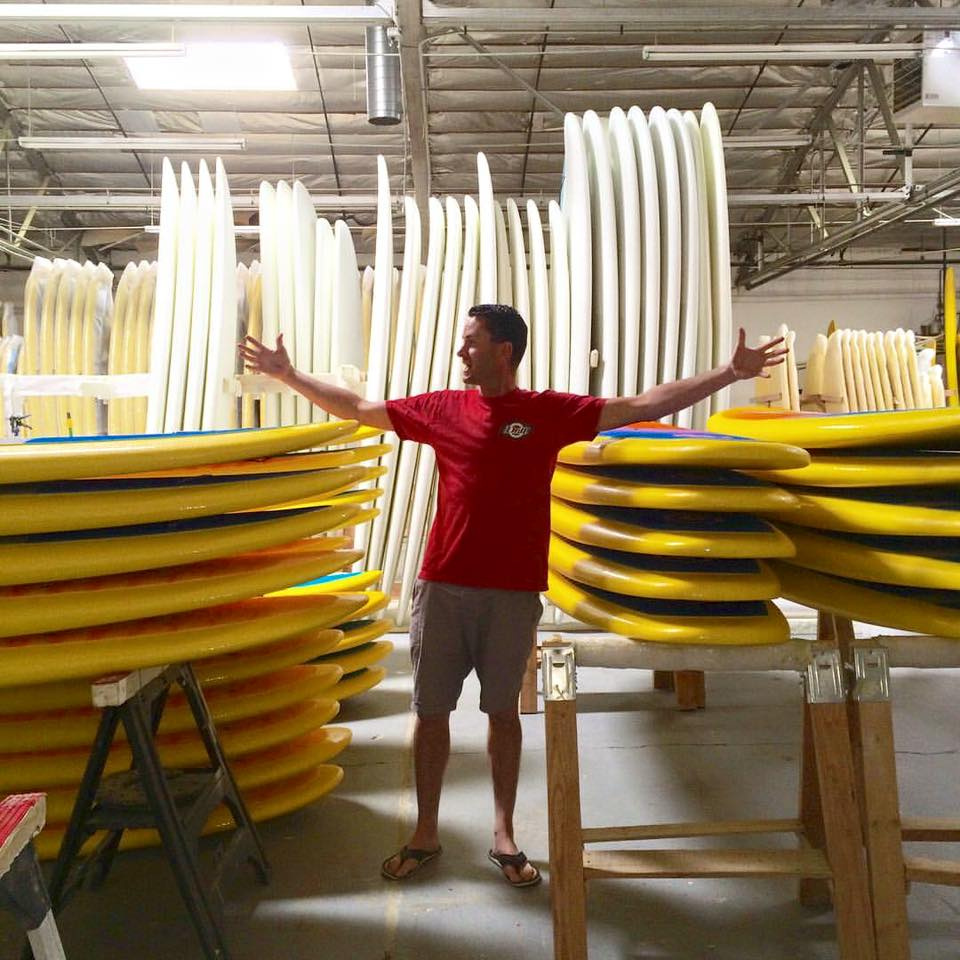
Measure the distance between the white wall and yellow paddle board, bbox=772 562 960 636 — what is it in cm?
1265

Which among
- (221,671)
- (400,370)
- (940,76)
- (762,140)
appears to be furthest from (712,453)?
(762,140)

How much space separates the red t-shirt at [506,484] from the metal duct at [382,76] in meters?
4.45

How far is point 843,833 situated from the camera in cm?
152

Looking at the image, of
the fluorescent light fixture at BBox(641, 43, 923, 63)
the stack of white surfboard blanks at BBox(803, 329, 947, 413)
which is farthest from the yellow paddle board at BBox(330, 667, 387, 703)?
the stack of white surfboard blanks at BBox(803, 329, 947, 413)

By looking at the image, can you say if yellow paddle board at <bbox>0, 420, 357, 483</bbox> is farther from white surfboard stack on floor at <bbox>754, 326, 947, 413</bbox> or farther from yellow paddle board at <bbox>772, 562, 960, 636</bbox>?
white surfboard stack on floor at <bbox>754, 326, 947, 413</bbox>

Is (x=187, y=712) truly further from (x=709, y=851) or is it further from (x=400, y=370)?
(x=400, y=370)

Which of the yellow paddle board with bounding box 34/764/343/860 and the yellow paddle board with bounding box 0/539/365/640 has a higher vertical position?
the yellow paddle board with bounding box 0/539/365/640

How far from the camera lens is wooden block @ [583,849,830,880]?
1583 mm

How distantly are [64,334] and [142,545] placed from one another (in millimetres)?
3680

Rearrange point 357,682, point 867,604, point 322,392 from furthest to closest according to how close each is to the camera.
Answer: point 357,682 < point 322,392 < point 867,604

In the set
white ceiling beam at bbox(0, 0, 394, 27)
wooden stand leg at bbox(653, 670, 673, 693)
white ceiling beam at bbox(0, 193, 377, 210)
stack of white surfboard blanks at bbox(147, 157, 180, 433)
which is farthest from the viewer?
white ceiling beam at bbox(0, 193, 377, 210)

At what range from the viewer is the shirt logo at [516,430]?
191 cm

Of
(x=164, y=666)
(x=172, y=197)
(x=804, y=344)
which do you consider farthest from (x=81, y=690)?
(x=804, y=344)

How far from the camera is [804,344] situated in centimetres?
1430
